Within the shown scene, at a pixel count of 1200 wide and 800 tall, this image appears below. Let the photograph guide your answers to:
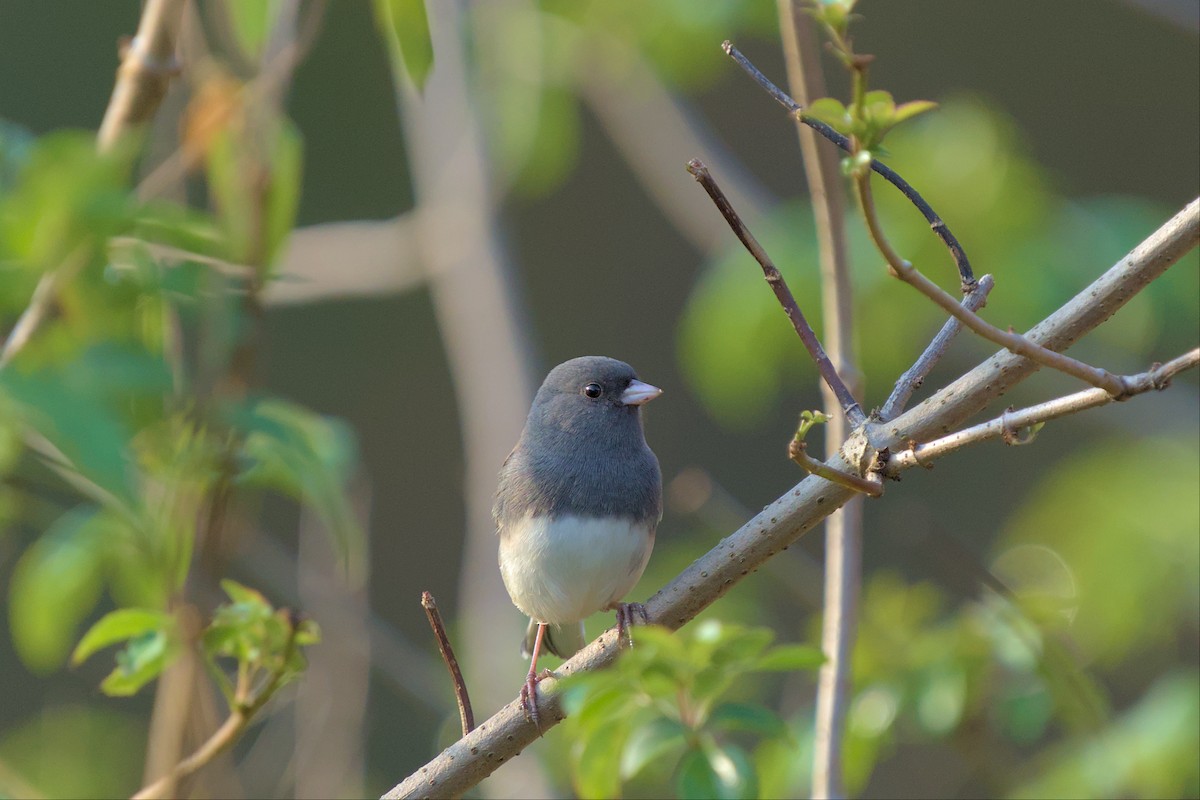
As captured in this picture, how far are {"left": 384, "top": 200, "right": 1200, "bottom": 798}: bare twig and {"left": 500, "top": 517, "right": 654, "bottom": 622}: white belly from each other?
0.40 meters

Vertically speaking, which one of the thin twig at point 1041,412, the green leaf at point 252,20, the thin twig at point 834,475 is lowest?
the thin twig at point 834,475

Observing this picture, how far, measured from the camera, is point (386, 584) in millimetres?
4398

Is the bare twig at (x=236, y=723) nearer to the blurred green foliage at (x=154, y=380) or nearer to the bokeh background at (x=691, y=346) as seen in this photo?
the blurred green foliage at (x=154, y=380)

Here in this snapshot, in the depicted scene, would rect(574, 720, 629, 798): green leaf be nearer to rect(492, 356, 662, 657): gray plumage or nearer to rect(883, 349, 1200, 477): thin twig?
rect(883, 349, 1200, 477): thin twig

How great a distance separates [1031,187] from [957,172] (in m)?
0.15

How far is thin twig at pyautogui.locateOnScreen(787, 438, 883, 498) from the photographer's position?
897 millimetres

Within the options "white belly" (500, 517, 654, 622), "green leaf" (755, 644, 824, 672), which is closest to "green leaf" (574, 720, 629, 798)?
"green leaf" (755, 644, 824, 672)

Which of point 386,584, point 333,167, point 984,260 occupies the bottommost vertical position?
point 386,584

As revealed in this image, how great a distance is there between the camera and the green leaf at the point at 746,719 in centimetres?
92

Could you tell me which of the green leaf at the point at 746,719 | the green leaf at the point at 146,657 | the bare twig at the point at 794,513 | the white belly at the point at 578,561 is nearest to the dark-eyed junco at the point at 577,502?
the white belly at the point at 578,561

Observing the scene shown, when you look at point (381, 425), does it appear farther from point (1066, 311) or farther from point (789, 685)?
point (1066, 311)

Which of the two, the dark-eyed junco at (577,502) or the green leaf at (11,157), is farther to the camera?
the dark-eyed junco at (577,502)

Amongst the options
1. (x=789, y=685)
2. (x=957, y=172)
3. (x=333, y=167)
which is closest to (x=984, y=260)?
(x=957, y=172)

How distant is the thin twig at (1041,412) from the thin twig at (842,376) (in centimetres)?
44
